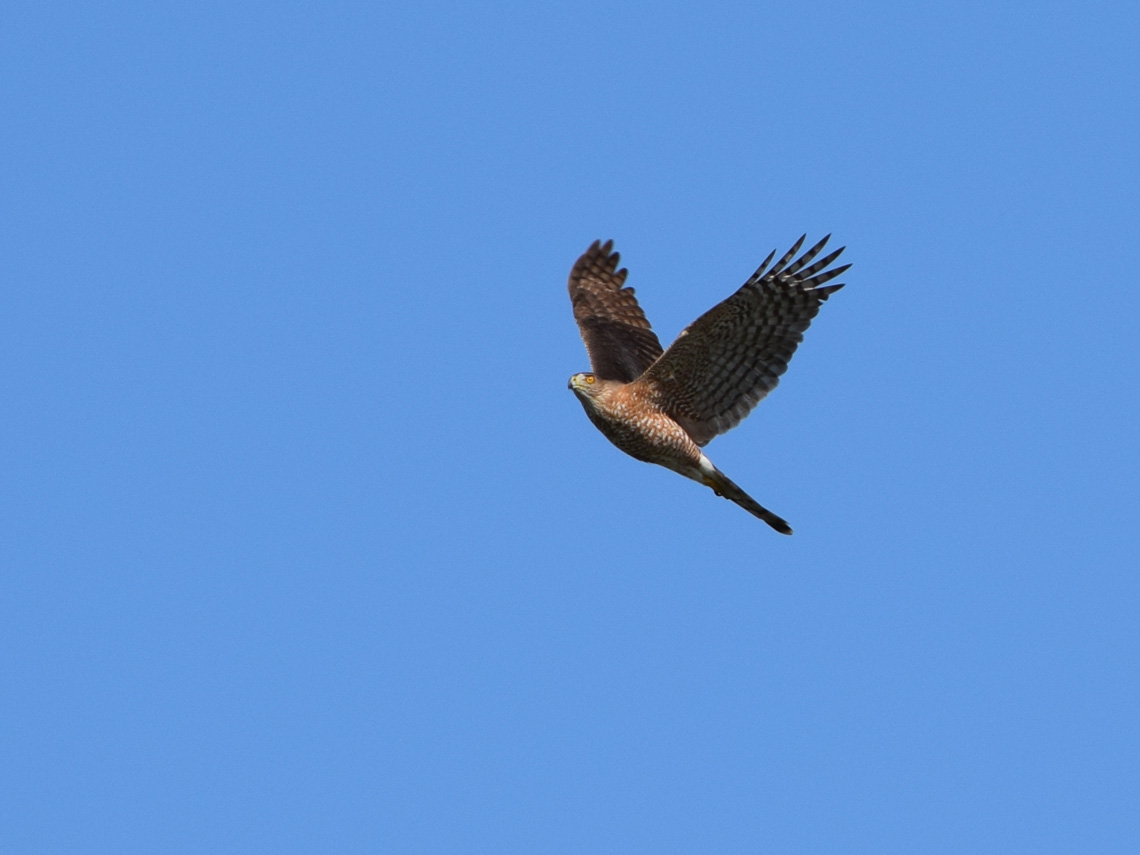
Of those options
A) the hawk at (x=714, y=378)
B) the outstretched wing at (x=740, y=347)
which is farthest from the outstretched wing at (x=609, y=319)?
the outstretched wing at (x=740, y=347)

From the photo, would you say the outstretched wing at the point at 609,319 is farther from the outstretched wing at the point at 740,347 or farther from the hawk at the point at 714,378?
the outstretched wing at the point at 740,347

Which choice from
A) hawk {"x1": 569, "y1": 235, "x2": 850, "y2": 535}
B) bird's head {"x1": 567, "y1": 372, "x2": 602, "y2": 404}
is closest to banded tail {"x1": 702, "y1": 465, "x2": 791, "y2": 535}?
hawk {"x1": 569, "y1": 235, "x2": 850, "y2": 535}

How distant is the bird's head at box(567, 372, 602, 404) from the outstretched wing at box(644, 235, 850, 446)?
0.41m

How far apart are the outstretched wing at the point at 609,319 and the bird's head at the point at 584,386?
0.67 metres

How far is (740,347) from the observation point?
512 inches

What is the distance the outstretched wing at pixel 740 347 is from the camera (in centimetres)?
1272

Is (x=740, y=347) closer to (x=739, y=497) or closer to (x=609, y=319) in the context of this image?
(x=739, y=497)

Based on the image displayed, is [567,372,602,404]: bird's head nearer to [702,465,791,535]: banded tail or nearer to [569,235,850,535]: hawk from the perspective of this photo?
[569,235,850,535]: hawk

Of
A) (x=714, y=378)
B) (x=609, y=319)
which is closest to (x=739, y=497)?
(x=714, y=378)

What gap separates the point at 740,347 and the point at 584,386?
125 cm

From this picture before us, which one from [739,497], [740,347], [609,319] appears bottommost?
[739,497]

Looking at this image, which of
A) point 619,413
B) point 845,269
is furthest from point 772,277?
point 619,413

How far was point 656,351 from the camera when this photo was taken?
15227 millimetres

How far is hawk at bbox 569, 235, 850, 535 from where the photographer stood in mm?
12734
